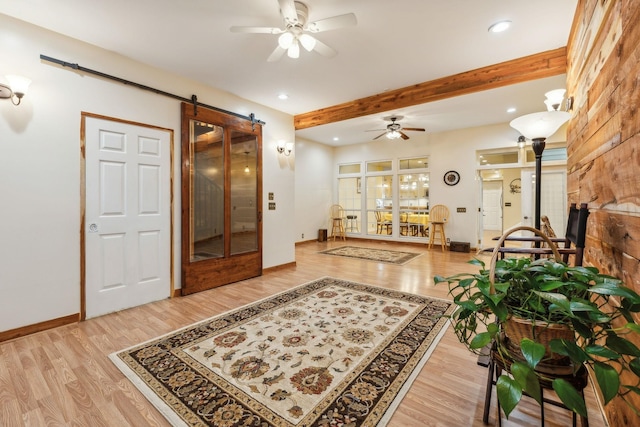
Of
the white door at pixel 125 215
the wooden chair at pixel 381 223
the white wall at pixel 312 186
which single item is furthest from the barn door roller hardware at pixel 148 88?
the wooden chair at pixel 381 223

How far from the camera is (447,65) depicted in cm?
344

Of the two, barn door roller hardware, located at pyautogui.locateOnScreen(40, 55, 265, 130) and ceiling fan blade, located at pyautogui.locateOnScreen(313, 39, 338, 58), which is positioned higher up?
ceiling fan blade, located at pyautogui.locateOnScreen(313, 39, 338, 58)

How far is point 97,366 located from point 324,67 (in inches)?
144

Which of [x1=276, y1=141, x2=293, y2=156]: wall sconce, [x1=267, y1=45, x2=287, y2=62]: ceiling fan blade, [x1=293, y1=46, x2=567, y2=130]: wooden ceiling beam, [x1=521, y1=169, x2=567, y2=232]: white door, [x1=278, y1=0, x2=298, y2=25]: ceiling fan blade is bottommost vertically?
[x1=521, y1=169, x2=567, y2=232]: white door

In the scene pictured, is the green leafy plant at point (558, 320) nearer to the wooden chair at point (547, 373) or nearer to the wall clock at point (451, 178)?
the wooden chair at point (547, 373)

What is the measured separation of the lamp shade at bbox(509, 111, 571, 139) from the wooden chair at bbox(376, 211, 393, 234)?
573cm

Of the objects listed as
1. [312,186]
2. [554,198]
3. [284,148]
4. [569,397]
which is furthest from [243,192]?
[554,198]

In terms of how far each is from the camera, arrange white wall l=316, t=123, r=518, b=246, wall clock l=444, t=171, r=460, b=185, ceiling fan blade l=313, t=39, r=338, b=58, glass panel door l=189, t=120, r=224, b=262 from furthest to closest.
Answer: wall clock l=444, t=171, r=460, b=185 < white wall l=316, t=123, r=518, b=246 < glass panel door l=189, t=120, r=224, b=262 < ceiling fan blade l=313, t=39, r=338, b=58

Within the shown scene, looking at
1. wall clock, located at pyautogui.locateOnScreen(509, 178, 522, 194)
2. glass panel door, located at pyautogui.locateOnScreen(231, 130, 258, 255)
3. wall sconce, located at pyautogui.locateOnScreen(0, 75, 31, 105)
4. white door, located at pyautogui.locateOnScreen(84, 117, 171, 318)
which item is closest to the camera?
wall sconce, located at pyautogui.locateOnScreen(0, 75, 31, 105)

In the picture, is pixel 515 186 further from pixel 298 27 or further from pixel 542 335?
pixel 542 335

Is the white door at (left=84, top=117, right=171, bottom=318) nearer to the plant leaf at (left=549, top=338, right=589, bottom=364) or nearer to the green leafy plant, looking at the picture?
the green leafy plant

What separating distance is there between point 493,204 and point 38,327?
11966 mm

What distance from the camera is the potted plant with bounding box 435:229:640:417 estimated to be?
83 cm

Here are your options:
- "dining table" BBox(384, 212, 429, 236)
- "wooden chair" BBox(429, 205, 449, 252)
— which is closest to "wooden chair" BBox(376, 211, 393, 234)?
"dining table" BBox(384, 212, 429, 236)
